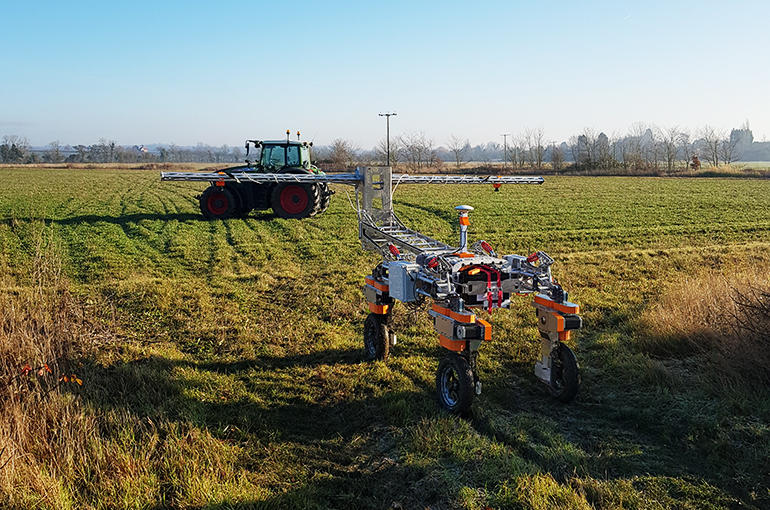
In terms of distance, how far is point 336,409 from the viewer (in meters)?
5.52

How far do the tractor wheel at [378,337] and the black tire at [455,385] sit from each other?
1.44 metres

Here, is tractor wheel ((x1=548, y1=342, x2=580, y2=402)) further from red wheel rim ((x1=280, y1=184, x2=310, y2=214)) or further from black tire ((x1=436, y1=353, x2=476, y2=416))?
red wheel rim ((x1=280, y1=184, x2=310, y2=214))

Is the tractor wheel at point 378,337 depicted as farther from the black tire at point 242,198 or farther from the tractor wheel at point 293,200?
the black tire at point 242,198

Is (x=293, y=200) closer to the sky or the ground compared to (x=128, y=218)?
closer to the sky

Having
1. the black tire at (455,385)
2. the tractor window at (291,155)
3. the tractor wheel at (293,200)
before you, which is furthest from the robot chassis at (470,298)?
the tractor window at (291,155)

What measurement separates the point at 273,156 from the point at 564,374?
15266mm

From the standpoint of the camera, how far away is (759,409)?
4895mm

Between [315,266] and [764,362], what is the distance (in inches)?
333

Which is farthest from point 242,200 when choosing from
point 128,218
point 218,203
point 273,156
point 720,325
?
point 720,325

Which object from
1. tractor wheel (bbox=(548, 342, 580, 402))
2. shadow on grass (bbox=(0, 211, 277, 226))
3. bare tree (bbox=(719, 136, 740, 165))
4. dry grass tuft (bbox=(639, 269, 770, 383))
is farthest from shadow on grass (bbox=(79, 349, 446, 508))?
bare tree (bbox=(719, 136, 740, 165))

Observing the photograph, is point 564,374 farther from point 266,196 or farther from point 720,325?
point 266,196

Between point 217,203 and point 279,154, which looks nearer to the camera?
point 217,203

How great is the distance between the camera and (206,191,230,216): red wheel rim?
1780 cm

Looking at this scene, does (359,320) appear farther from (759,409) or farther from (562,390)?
(759,409)
